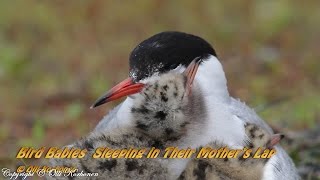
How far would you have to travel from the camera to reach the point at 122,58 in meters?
8.41

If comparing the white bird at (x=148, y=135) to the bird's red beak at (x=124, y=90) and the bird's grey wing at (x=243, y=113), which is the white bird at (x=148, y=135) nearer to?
the bird's red beak at (x=124, y=90)

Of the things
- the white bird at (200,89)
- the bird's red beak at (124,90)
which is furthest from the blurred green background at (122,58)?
the bird's red beak at (124,90)

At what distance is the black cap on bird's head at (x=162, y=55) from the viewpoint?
4.48 meters

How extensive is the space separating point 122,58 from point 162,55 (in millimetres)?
3834

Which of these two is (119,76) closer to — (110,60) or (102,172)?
(110,60)

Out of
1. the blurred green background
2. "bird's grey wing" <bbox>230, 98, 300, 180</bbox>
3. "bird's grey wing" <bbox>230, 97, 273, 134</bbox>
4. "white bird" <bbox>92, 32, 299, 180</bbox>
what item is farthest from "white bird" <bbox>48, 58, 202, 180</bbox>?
the blurred green background

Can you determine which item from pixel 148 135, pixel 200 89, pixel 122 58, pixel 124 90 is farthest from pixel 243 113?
pixel 122 58

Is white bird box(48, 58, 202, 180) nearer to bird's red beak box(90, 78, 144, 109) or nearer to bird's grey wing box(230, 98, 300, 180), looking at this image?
bird's red beak box(90, 78, 144, 109)

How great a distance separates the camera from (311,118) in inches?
261

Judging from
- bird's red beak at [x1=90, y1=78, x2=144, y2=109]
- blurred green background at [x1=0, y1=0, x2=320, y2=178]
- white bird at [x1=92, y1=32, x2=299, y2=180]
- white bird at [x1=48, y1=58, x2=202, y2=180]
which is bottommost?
white bird at [x1=48, y1=58, x2=202, y2=180]

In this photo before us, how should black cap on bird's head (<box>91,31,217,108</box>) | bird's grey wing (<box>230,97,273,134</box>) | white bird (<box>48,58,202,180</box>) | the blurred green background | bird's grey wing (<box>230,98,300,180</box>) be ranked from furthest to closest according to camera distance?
the blurred green background
bird's grey wing (<box>230,97,273,134</box>)
black cap on bird's head (<box>91,31,217,108</box>)
bird's grey wing (<box>230,98,300,180</box>)
white bird (<box>48,58,202,180</box>)

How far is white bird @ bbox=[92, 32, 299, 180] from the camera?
434 cm

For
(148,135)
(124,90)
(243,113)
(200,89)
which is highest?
(243,113)

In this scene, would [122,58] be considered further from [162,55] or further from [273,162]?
[273,162]
